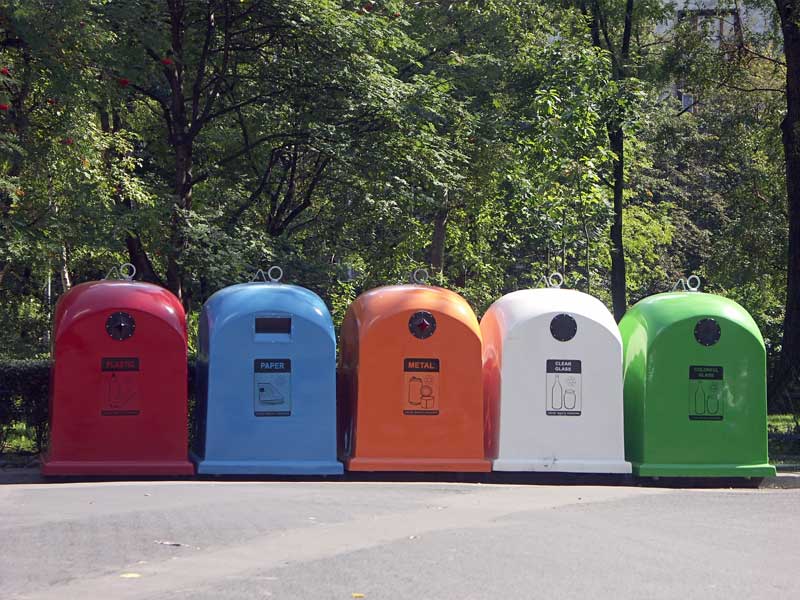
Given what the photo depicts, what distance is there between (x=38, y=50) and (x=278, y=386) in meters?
3.83

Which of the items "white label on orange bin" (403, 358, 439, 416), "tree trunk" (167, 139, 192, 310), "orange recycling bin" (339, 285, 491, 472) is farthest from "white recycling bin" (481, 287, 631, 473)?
"tree trunk" (167, 139, 192, 310)

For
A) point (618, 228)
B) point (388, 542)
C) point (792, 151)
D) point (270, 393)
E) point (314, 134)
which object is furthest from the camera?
point (618, 228)

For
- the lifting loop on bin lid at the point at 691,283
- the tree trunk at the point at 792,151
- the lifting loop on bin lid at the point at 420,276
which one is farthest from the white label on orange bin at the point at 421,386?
the tree trunk at the point at 792,151

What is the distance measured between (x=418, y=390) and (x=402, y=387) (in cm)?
13

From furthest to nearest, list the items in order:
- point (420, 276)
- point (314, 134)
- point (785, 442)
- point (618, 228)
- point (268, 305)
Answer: point (618, 228) < point (314, 134) < point (785, 442) < point (420, 276) < point (268, 305)

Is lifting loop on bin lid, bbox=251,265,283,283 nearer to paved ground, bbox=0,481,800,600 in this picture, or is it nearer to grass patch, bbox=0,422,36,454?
paved ground, bbox=0,481,800,600

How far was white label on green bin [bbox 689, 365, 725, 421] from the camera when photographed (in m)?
9.73

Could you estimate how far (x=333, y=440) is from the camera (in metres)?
9.57

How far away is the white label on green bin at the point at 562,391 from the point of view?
9.67 metres

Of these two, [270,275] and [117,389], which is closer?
[117,389]

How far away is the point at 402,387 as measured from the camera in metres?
9.61

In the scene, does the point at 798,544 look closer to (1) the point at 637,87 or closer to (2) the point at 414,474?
(2) the point at 414,474

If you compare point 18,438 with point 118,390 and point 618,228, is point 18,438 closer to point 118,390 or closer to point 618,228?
point 118,390

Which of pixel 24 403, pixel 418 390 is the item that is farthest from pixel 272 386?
pixel 24 403
